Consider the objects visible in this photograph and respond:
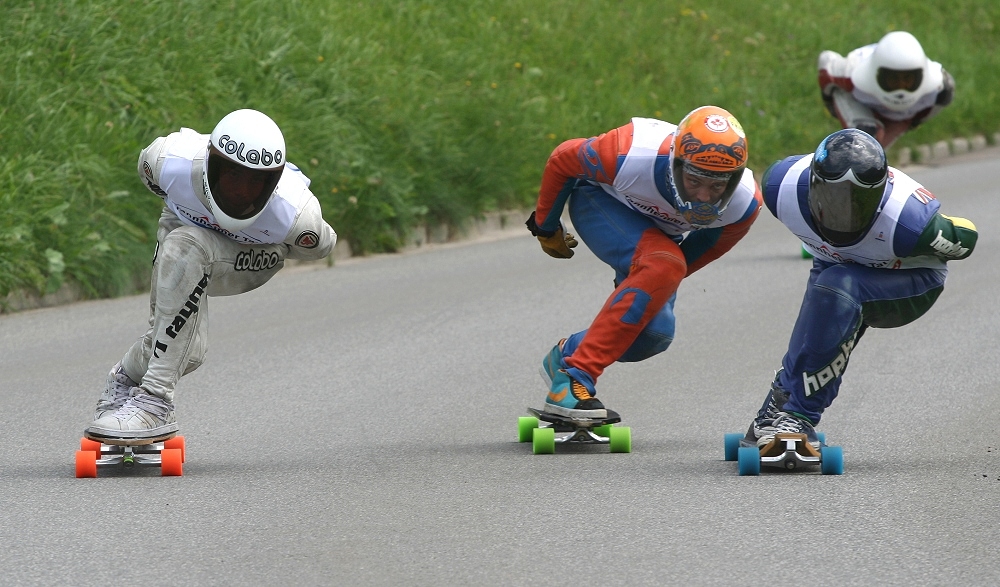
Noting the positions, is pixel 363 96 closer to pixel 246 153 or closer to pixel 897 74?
pixel 897 74

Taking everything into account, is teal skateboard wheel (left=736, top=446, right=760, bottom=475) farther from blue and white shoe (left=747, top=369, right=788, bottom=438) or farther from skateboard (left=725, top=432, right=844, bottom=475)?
blue and white shoe (left=747, top=369, right=788, bottom=438)

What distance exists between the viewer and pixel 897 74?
40.5 ft

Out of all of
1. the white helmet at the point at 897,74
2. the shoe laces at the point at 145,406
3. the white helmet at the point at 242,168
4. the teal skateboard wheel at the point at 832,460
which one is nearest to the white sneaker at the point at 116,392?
the shoe laces at the point at 145,406

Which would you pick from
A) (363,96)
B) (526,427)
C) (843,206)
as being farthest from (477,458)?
(363,96)

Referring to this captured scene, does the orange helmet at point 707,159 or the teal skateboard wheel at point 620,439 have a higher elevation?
the orange helmet at point 707,159

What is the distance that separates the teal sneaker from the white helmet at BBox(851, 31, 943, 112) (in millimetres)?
6671

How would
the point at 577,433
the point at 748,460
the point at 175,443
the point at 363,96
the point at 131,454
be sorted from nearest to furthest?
the point at 748,460 → the point at 131,454 → the point at 175,443 → the point at 577,433 → the point at 363,96

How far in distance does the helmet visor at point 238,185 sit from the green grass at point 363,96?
544 cm

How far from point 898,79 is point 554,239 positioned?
20.2 ft

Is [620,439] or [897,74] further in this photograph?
[897,74]

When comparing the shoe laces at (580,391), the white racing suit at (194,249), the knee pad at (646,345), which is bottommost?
the shoe laces at (580,391)

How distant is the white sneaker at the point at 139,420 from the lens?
6.00 meters

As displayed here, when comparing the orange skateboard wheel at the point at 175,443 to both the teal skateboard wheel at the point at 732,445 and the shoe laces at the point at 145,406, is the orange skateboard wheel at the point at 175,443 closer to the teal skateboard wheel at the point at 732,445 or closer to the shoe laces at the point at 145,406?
the shoe laces at the point at 145,406

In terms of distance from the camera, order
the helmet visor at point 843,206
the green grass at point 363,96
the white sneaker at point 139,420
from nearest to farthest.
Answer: the helmet visor at point 843,206, the white sneaker at point 139,420, the green grass at point 363,96
